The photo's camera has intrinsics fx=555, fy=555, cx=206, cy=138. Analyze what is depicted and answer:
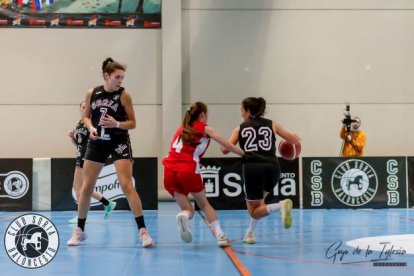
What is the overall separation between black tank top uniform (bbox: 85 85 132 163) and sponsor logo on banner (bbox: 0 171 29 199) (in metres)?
5.41

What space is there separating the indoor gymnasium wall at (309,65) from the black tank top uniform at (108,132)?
26.4 ft

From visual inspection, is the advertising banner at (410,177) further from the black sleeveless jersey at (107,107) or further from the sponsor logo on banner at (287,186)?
the black sleeveless jersey at (107,107)

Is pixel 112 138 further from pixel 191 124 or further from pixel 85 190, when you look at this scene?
pixel 191 124

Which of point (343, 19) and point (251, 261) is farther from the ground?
point (343, 19)

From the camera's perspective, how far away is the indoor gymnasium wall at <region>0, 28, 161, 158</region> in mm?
13609

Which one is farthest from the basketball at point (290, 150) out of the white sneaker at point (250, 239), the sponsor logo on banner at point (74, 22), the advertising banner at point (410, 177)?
the sponsor logo on banner at point (74, 22)

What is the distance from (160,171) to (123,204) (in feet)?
10.1

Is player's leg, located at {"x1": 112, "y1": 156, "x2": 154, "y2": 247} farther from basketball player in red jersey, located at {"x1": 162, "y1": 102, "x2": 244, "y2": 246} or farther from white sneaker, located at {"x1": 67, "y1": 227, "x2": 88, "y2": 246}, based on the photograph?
white sneaker, located at {"x1": 67, "y1": 227, "x2": 88, "y2": 246}

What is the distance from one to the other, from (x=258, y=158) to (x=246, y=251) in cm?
108

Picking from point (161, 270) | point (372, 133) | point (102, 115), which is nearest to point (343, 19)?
point (372, 133)

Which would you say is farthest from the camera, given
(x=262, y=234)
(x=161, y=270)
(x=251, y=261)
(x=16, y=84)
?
(x=16, y=84)

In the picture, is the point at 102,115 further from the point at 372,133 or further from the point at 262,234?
the point at 372,133

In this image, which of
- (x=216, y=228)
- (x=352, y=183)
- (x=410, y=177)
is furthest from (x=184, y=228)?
(x=410, y=177)

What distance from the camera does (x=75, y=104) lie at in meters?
13.7
